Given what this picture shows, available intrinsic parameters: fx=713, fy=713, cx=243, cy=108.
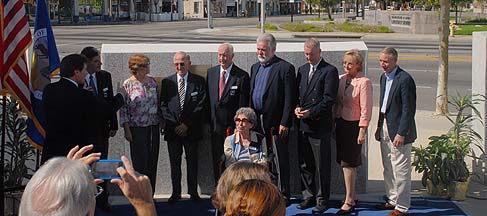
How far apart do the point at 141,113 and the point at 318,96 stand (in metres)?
2.00

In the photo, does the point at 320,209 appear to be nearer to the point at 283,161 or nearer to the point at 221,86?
the point at 283,161

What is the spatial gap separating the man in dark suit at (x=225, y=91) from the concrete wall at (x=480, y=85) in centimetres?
313

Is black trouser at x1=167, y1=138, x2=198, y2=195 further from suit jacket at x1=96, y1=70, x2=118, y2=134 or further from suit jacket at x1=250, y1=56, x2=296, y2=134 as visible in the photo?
suit jacket at x1=250, y1=56, x2=296, y2=134

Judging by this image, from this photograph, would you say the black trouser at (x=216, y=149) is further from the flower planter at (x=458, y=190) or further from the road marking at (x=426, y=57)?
the road marking at (x=426, y=57)

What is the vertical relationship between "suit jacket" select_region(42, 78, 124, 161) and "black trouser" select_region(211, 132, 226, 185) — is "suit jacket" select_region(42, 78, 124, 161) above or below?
above

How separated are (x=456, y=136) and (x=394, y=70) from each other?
5.40 ft

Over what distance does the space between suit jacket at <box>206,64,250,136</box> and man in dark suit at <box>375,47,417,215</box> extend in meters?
1.51

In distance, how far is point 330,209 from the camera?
802 cm

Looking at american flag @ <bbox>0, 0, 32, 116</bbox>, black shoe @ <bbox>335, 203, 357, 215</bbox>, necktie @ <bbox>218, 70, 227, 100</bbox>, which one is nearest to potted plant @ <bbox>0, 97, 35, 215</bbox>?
american flag @ <bbox>0, 0, 32, 116</bbox>

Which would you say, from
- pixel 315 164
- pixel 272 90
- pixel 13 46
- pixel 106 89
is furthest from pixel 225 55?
pixel 13 46

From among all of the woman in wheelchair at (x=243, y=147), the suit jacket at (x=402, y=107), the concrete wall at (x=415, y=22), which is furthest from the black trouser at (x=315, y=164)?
the concrete wall at (x=415, y=22)

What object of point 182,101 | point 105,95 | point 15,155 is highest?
point 105,95

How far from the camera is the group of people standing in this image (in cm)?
759

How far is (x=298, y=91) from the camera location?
788 cm
